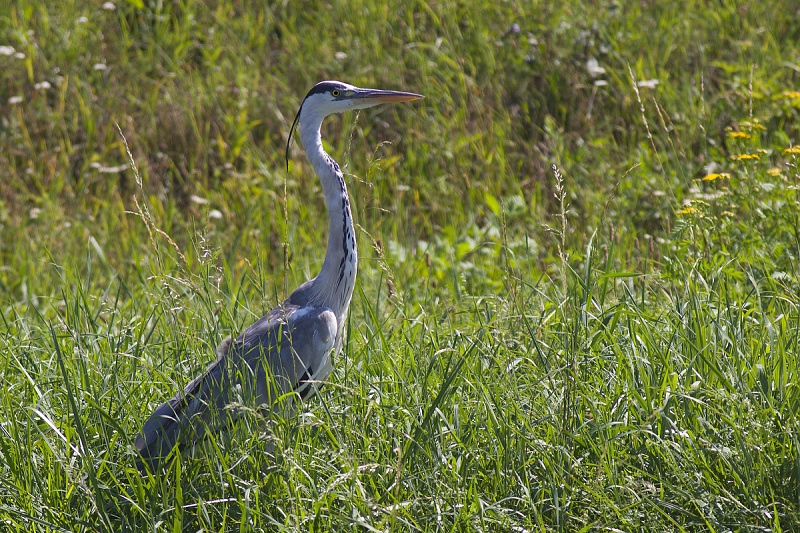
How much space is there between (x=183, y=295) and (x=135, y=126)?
295cm

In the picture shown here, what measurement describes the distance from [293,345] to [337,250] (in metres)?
0.46

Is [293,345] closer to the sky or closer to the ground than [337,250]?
closer to the ground

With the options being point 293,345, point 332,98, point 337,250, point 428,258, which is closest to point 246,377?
point 293,345

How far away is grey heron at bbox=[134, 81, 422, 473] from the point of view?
3.04 meters

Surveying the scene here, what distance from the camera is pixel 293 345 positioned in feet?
11.3

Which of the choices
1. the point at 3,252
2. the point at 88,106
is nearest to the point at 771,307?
the point at 3,252

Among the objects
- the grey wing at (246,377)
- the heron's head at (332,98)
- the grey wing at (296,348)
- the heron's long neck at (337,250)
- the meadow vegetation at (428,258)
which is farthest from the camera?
the heron's head at (332,98)

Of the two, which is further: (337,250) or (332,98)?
(332,98)

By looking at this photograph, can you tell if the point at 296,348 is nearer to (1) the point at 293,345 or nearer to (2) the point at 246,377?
(1) the point at 293,345

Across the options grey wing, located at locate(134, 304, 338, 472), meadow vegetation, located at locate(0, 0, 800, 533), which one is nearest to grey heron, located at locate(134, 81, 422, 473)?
grey wing, located at locate(134, 304, 338, 472)

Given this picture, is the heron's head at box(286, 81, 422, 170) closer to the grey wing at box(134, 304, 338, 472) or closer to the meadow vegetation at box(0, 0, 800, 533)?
the meadow vegetation at box(0, 0, 800, 533)

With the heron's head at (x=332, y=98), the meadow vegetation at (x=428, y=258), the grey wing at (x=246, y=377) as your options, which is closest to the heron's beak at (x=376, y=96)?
the heron's head at (x=332, y=98)

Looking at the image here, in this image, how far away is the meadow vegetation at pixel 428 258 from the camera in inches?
110

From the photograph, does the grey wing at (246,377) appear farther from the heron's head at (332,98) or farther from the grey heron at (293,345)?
the heron's head at (332,98)
